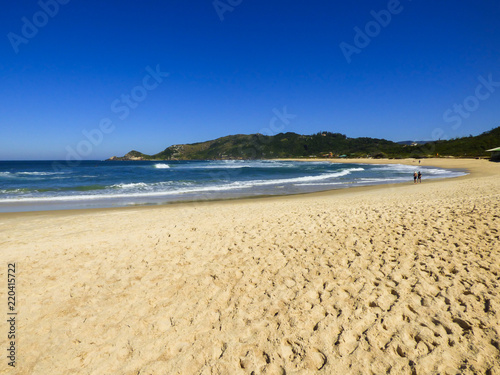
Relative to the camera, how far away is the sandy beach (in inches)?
120

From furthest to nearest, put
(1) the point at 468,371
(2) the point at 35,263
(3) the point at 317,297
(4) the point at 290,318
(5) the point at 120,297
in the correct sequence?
(2) the point at 35,263 → (5) the point at 120,297 → (3) the point at 317,297 → (4) the point at 290,318 → (1) the point at 468,371

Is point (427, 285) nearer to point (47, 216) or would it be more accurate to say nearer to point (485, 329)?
point (485, 329)

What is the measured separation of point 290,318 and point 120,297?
283 cm

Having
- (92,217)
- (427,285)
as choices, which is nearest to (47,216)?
(92,217)

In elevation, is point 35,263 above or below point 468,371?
above

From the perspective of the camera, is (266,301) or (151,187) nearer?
(266,301)

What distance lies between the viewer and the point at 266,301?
4066 mm

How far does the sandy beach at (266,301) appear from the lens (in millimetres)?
3061

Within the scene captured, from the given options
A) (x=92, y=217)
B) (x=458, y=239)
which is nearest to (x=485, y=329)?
(x=458, y=239)

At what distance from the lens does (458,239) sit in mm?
5848

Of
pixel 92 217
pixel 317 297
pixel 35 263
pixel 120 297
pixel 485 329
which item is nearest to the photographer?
pixel 485 329

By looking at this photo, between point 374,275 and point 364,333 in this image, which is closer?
point 364,333

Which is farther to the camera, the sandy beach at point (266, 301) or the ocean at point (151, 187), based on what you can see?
the ocean at point (151, 187)

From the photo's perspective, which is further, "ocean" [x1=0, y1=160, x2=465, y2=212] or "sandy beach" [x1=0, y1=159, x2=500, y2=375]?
"ocean" [x1=0, y1=160, x2=465, y2=212]
